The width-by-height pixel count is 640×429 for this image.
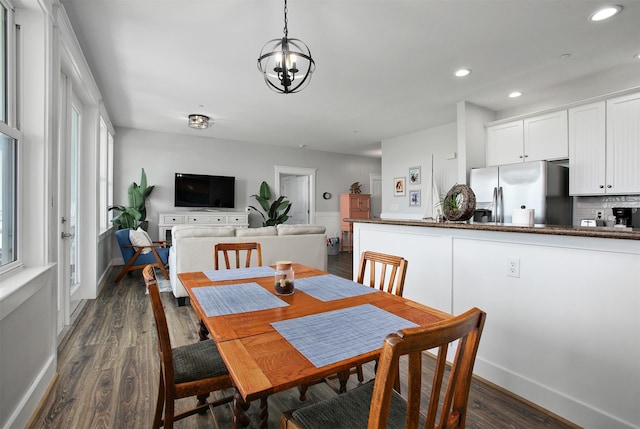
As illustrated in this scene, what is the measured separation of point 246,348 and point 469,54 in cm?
334

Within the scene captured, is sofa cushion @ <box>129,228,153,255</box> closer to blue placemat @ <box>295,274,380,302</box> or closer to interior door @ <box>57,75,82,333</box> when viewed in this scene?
interior door @ <box>57,75,82,333</box>

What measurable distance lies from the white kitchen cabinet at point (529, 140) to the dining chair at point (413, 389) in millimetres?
3966

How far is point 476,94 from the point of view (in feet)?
13.4

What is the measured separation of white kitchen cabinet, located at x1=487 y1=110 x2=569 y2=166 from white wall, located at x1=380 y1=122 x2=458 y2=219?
102 centimetres

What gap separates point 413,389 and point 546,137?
433 centimetres

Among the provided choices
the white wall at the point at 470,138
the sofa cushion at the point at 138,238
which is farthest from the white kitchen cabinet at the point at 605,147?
the sofa cushion at the point at 138,238

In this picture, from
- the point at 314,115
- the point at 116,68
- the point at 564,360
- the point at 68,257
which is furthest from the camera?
the point at 314,115

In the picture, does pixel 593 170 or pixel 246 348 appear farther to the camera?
pixel 593 170

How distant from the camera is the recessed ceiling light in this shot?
234 centimetres

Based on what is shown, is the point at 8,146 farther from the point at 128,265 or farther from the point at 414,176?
the point at 414,176

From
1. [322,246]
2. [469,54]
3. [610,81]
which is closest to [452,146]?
[610,81]

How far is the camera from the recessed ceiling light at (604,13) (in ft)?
7.67

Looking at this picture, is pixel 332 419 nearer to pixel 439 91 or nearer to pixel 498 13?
pixel 498 13

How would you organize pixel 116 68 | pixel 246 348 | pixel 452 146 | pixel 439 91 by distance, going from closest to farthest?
pixel 246 348 < pixel 116 68 < pixel 439 91 < pixel 452 146
